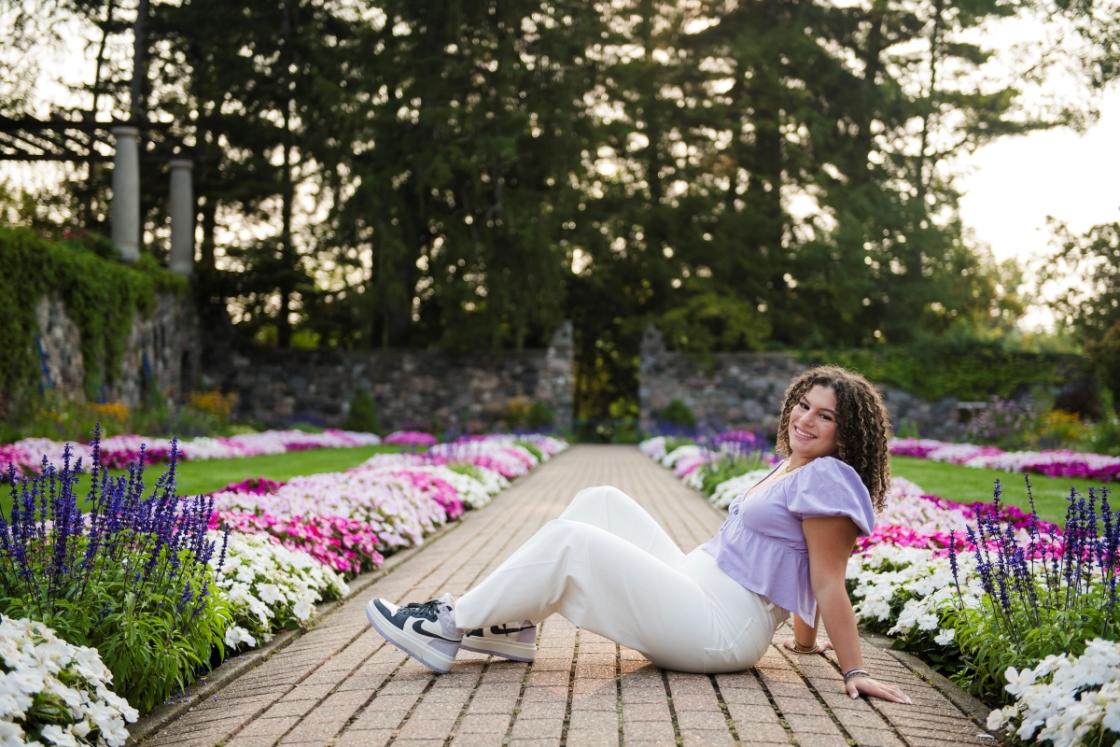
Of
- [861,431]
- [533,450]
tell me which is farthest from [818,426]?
[533,450]

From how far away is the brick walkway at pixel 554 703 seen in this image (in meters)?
3.17

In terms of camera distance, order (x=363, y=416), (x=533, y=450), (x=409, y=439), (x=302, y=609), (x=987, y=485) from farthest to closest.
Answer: (x=363, y=416)
(x=409, y=439)
(x=533, y=450)
(x=987, y=485)
(x=302, y=609)

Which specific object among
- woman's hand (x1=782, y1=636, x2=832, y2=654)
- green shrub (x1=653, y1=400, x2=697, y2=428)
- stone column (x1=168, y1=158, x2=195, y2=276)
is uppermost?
stone column (x1=168, y1=158, x2=195, y2=276)

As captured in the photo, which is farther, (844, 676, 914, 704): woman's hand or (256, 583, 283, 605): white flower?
(256, 583, 283, 605): white flower

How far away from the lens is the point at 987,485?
37.7 feet

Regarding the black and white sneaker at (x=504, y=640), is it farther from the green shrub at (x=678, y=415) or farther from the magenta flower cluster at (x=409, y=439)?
the green shrub at (x=678, y=415)

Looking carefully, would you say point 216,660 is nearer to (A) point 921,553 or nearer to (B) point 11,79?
(A) point 921,553

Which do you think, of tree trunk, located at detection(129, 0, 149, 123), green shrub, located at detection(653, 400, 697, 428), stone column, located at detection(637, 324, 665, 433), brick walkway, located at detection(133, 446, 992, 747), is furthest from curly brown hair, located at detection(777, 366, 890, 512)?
tree trunk, located at detection(129, 0, 149, 123)

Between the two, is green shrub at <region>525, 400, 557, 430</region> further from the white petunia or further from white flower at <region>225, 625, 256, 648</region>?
the white petunia

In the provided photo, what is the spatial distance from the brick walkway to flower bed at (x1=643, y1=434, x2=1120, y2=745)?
0.19 metres

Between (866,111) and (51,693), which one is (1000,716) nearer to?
(51,693)

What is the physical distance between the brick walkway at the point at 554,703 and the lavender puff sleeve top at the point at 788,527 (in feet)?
1.23

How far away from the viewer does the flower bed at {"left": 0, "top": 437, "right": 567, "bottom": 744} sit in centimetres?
296

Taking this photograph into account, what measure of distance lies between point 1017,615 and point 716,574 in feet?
3.62
